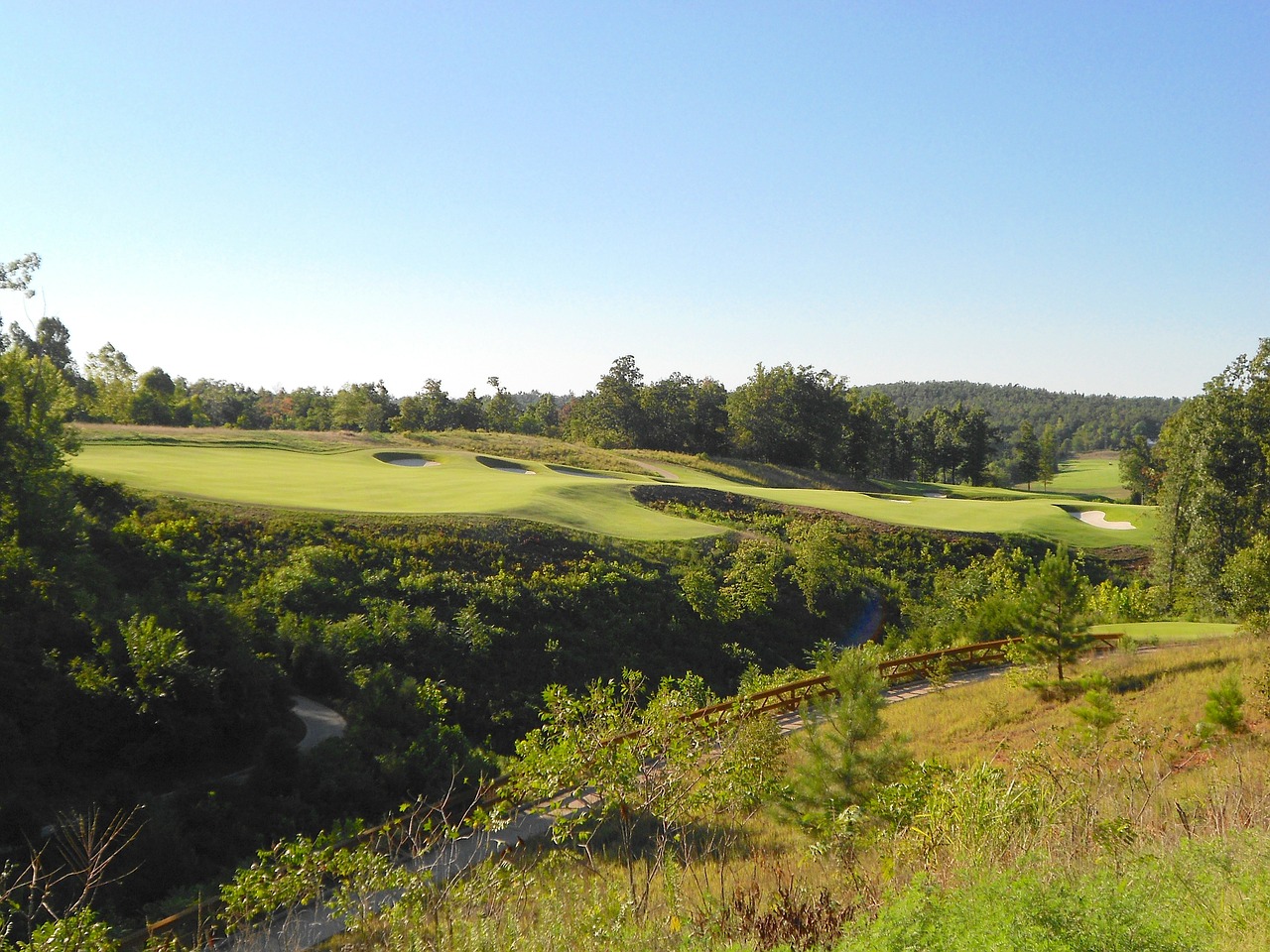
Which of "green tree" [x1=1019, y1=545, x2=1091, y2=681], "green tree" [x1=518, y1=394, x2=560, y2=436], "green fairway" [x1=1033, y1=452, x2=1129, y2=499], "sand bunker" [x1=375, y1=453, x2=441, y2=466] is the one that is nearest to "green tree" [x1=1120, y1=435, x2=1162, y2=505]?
"green fairway" [x1=1033, y1=452, x2=1129, y2=499]

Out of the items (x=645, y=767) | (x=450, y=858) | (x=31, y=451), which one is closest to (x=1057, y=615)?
(x=645, y=767)

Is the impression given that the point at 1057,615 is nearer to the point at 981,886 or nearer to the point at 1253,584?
the point at 1253,584

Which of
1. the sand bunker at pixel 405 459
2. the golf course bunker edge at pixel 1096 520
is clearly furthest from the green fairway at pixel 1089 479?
the sand bunker at pixel 405 459

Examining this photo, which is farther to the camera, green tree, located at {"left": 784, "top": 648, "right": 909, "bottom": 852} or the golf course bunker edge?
the golf course bunker edge

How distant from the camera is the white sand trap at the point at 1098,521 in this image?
3497 centimetres

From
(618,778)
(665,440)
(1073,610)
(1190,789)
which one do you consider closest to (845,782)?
(618,778)

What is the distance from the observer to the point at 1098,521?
119ft

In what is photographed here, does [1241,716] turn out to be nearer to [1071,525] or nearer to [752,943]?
[752,943]

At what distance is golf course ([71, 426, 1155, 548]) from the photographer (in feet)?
78.1

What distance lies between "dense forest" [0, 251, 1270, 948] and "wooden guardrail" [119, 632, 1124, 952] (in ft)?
2.79

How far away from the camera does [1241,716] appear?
37.0 feet

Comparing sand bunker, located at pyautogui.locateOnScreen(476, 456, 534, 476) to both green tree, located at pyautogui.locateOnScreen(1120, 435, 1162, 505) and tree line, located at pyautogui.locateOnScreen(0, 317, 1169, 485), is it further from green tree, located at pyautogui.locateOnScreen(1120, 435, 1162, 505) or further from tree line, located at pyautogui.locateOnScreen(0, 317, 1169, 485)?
green tree, located at pyautogui.locateOnScreen(1120, 435, 1162, 505)

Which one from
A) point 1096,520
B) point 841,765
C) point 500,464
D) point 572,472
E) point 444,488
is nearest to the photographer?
point 841,765

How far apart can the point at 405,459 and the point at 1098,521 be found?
33403 mm
